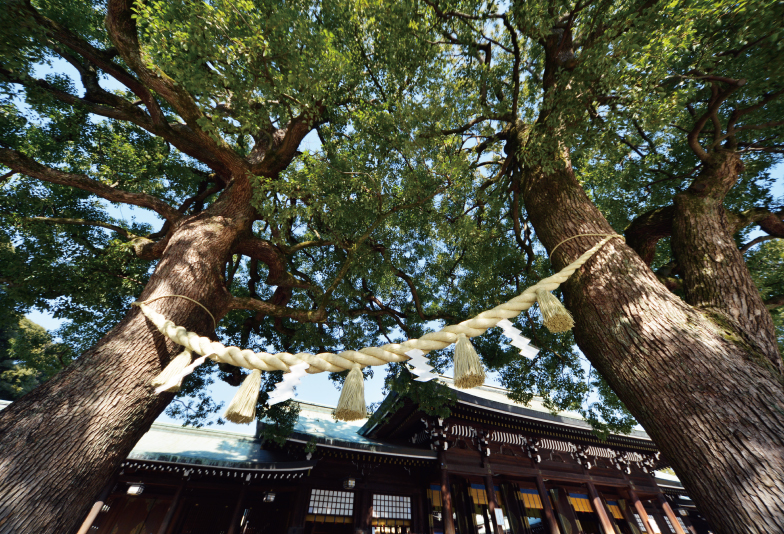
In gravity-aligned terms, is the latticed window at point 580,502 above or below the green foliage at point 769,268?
below

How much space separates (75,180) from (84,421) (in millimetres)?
2924

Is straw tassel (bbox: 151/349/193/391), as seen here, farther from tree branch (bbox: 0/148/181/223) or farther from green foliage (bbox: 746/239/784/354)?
green foliage (bbox: 746/239/784/354)

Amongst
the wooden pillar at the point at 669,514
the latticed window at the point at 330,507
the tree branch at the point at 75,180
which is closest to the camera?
the tree branch at the point at 75,180

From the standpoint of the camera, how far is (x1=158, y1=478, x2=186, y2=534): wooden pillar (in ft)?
18.3

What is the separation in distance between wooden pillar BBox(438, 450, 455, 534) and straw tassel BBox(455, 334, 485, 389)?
5925mm

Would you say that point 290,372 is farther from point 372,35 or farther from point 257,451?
point 257,451

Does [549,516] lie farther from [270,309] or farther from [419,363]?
[419,363]

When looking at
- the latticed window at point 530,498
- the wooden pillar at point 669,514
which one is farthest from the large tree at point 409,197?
the wooden pillar at point 669,514

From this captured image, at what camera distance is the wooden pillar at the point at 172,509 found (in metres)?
5.58

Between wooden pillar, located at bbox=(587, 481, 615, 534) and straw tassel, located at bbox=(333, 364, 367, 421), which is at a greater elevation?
wooden pillar, located at bbox=(587, 481, 615, 534)

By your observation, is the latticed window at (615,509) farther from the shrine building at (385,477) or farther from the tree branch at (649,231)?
the tree branch at (649,231)

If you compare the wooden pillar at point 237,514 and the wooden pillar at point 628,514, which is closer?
the wooden pillar at point 237,514

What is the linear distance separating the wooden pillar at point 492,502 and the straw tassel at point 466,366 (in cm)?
674

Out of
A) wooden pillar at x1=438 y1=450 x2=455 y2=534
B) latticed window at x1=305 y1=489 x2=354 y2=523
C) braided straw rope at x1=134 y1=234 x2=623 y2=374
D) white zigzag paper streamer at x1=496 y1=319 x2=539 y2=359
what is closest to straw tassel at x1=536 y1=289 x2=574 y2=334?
braided straw rope at x1=134 y1=234 x2=623 y2=374
